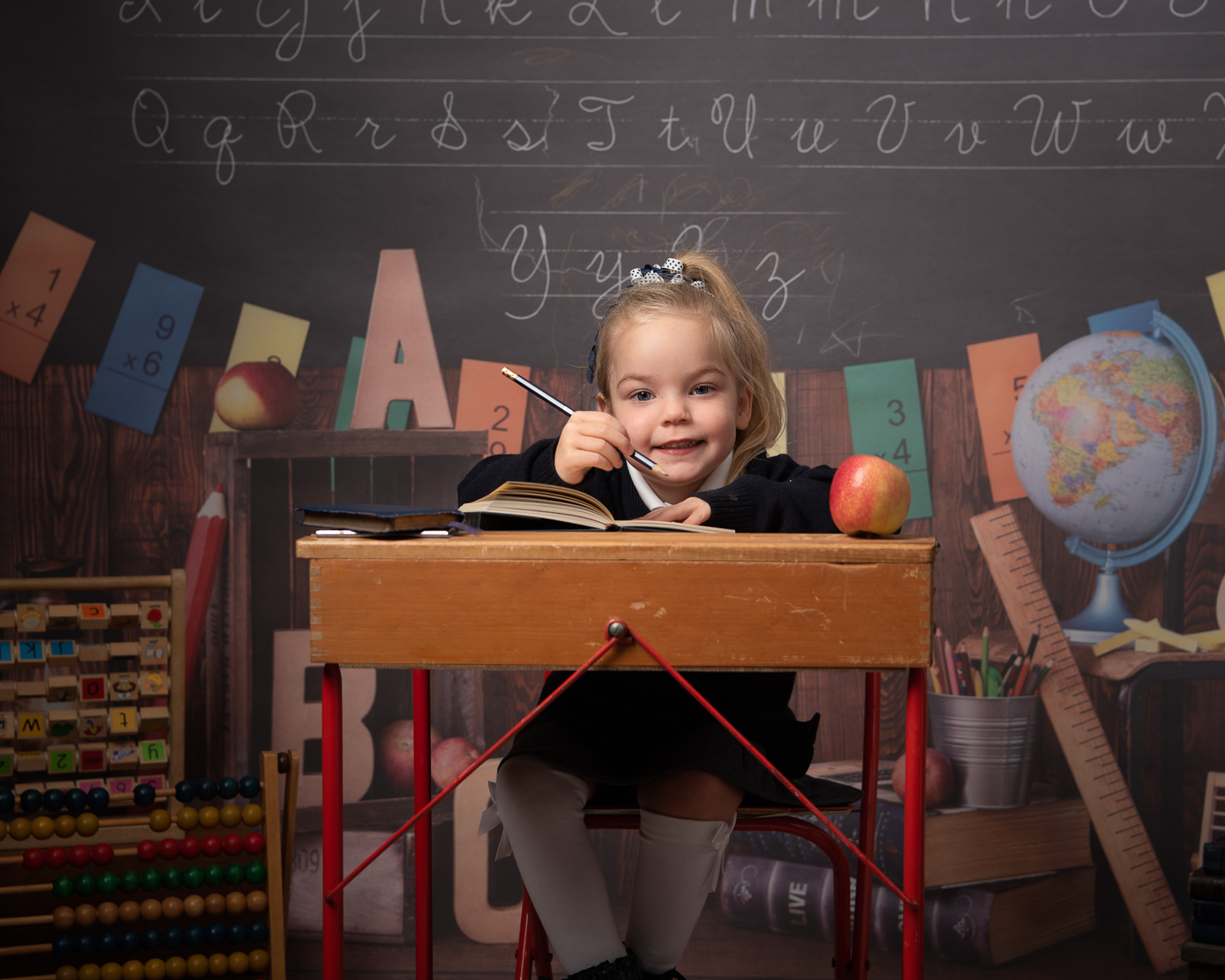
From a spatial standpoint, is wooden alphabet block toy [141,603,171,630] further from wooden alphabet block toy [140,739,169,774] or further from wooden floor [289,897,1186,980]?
wooden floor [289,897,1186,980]

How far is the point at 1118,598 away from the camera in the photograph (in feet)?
7.08

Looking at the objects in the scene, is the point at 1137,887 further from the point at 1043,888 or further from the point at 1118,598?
the point at 1118,598

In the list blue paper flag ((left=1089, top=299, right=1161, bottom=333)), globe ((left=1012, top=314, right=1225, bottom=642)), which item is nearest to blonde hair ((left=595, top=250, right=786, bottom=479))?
globe ((left=1012, top=314, right=1225, bottom=642))

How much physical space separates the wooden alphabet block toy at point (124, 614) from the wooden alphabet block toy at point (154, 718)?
6.4 inches

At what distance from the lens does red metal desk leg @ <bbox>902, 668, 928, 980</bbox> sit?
41.4 inches

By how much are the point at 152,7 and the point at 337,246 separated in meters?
0.63

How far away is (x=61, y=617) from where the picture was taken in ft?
6.20

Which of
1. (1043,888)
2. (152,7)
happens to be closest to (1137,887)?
(1043,888)

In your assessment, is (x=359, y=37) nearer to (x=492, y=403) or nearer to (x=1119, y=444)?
(x=492, y=403)

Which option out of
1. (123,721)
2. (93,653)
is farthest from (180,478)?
(123,721)

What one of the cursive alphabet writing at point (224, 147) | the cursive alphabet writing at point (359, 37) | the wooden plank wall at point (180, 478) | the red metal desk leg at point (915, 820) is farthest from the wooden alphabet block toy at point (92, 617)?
the red metal desk leg at point (915, 820)

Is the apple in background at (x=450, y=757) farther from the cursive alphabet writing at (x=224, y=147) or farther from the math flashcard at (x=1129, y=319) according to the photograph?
the math flashcard at (x=1129, y=319)

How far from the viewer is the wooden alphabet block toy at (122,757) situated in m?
1.90

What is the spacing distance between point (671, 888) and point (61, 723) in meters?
1.27
